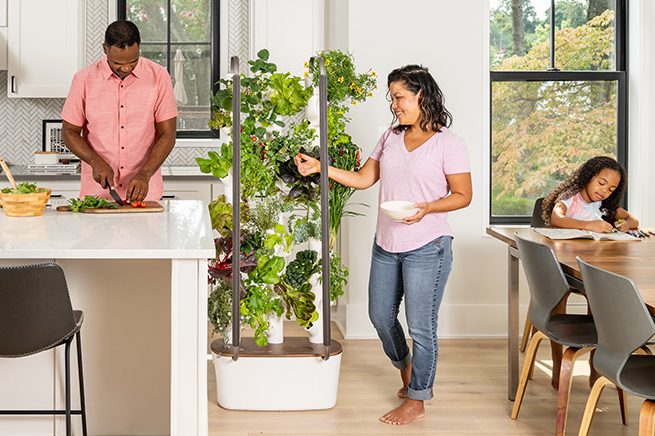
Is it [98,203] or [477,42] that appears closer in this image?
[98,203]

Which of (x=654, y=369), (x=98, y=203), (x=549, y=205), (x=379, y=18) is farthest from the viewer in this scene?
(x=379, y=18)

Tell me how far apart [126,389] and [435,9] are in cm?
311

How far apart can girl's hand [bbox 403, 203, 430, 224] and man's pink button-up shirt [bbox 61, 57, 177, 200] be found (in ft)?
4.16

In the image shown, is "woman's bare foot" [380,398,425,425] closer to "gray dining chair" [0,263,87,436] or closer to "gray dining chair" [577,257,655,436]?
"gray dining chair" [577,257,655,436]

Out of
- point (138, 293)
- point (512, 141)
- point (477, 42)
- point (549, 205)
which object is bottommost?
point (138, 293)

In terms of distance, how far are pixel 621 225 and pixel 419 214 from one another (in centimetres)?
127

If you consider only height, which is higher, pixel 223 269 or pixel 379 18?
pixel 379 18

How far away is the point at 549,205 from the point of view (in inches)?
182

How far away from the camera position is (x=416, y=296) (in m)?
3.76

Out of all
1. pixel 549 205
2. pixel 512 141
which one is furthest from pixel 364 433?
pixel 512 141

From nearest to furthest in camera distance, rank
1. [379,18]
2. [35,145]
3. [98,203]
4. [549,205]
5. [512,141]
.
A: [98,203] → [549,205] → [379,18] → [512,141] → [35,145]

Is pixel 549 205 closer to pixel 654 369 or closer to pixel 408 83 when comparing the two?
pixel 408 83

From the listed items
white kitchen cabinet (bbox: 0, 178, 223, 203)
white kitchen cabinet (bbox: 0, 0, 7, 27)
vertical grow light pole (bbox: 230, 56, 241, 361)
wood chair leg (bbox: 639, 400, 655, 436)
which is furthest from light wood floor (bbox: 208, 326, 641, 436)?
white kitchen cabinet (bbox: 0, 0, 7, 27)

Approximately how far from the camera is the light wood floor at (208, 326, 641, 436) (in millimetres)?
3795
